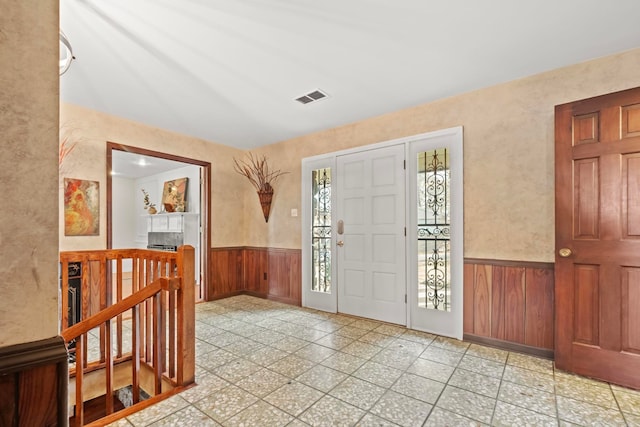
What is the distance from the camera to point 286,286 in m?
4.59

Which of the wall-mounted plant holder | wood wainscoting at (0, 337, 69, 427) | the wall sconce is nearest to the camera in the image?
wood wainscoting at (0, 337, 69, 427)

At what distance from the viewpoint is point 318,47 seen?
7.59 feet

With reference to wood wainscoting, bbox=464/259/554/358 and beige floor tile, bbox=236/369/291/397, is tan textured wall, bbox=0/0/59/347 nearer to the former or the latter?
beige floor tile, bbox=236/369/291/397

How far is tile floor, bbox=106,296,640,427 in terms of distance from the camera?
1.82m

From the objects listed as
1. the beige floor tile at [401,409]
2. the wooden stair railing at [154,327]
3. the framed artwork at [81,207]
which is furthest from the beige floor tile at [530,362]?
the framed artwork at [81,207]

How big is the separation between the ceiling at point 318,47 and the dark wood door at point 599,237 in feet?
2.04

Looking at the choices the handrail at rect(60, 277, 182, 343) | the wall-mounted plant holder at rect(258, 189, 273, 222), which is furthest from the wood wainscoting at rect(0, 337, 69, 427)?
the wall-mounted plant holder at rect(258, 189, 273, 222)

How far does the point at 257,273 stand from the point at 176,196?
317 cm

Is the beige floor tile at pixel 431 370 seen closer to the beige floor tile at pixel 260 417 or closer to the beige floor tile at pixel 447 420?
the beige floor tile at pixel 447 420

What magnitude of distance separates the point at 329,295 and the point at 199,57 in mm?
3120

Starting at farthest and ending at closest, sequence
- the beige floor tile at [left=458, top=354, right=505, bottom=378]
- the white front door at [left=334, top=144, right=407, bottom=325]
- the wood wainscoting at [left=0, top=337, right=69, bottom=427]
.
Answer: the white front door at [left=334, top=144, right=407, bottom=325] < the beige floor tile at [left=458, top=354, right=505, bottom=378] < the wood wainscoting at [left=0, top=337, right=69, bottom=427]

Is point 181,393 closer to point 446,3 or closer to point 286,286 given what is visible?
point 286,286

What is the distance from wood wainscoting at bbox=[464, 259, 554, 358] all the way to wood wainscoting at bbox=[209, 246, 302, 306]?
232 centimetres

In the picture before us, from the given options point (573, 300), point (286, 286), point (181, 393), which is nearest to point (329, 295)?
point (286, 286)
